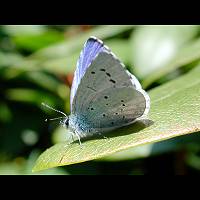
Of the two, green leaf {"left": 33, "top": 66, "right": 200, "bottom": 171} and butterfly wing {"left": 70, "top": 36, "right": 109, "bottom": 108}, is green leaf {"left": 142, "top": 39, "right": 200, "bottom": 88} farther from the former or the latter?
butterfly wing {"left": 70, "top": 36, "right": 109, "bottom": 108}

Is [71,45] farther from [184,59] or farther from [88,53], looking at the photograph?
[88,53]

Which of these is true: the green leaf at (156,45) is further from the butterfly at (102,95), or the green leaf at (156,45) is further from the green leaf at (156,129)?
the green leaf at (156,129)

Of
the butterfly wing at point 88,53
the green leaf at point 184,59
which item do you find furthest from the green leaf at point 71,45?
the butterfly wing at point 88,53

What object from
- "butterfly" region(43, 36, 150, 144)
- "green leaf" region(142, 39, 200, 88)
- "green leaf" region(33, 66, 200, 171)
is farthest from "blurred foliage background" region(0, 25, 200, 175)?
"green leaf" region(33, 66, 200, 171)

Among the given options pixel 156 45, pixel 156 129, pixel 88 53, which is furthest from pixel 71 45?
pixel 156 129

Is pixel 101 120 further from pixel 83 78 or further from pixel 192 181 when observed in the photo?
pixel 192 181

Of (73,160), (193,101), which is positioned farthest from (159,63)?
(73,160)

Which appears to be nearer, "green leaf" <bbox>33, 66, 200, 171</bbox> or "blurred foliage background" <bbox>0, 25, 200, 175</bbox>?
"green leaf" <bbox>33, 66, 200, 171</bbox>
